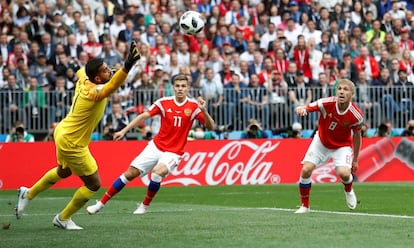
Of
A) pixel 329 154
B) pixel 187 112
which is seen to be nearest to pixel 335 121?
pixel 329 154

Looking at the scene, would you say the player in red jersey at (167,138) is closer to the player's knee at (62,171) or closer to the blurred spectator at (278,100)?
the player's knee at (62,171)

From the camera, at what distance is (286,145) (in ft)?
84.7

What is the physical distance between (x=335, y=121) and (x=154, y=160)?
2.84m

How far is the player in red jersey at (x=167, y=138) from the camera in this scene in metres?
16.1

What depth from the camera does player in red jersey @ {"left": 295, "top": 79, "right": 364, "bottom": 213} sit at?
51.5ft

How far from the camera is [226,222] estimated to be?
1389 centimetres

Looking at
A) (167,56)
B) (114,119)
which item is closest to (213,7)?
(167,56)

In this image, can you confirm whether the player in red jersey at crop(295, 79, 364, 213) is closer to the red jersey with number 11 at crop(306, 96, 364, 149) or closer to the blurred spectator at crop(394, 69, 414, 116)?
the red jersey with number 11 at crop(306, 96, 364, 149)

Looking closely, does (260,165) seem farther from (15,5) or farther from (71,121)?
(71,121)

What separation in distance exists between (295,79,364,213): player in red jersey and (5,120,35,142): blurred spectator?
10.5m

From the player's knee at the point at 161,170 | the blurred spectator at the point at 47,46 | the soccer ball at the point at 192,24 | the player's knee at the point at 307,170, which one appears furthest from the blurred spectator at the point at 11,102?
the player's knee at the point at 307,170

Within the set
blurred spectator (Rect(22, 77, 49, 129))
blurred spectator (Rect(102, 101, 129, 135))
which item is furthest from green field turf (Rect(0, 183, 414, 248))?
blurred spectator (Rect(102, 101, 129, 135))

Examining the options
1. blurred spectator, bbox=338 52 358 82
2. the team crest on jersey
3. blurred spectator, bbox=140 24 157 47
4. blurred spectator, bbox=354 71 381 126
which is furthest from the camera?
blurred spectator, bbox=338 52 358 82

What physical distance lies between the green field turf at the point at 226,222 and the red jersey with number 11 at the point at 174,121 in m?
1.05
